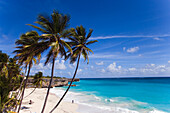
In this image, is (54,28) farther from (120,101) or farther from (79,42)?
(120,101)

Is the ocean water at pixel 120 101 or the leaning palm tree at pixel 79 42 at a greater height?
the leaning palm tree at pixel 79 42

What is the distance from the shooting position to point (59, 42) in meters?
7.57

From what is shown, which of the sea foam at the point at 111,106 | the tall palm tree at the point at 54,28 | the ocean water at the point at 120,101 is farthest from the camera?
the ocean water at the point at 120,101

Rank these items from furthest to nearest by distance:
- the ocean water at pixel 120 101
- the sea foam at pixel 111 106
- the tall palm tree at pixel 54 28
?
the ocean water at pixel 120 101 < the sea foam at pixel 111 106 < the tall palm tree at pixel 54 28

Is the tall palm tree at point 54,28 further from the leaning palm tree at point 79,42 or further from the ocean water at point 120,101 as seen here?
the ocean water at point 120,101

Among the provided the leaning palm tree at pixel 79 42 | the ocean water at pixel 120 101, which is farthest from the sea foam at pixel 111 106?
the leaning palm tree at pixel 79 42

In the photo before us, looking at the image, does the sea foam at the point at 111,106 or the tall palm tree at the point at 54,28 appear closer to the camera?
the tall palm tree at the point at 54,28

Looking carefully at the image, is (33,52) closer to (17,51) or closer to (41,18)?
(41,18)

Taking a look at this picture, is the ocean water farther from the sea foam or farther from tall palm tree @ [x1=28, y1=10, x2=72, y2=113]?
tall palm tree @ [x1=28, y1=10, x2=72, y2=113]

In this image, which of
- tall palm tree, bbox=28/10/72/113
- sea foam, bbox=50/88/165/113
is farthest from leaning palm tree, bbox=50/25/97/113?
sea foam, bbox=50/88/165/113

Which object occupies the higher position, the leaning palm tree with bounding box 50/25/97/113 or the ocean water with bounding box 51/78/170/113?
the leaning palm tree with bounding box 50/25/97/113

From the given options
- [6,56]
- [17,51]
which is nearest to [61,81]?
[6,56]

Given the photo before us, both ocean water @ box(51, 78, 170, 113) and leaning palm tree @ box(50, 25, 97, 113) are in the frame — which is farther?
ocean water @ box(51, 78, 170, 113)

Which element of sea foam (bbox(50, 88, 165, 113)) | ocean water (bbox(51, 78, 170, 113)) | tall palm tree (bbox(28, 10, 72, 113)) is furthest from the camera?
ocean water (bbox(51, 78, 170, 113))
